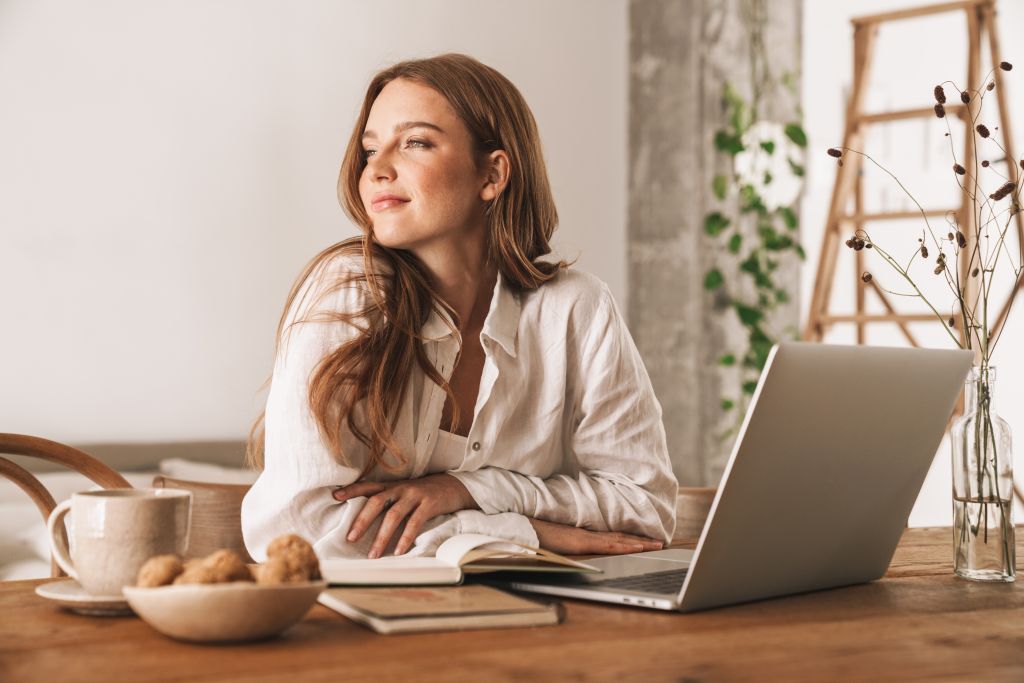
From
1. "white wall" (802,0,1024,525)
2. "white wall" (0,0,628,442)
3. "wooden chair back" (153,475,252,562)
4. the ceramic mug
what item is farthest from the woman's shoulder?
"white wall" (802,0,1024,525)

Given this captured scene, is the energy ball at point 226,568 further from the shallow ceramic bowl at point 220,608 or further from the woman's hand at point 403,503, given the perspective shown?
the woman's hand at point 403,503

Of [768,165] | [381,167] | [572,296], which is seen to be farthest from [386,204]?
[768,165]

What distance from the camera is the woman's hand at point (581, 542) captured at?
1318mm

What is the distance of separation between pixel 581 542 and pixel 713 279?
231cm

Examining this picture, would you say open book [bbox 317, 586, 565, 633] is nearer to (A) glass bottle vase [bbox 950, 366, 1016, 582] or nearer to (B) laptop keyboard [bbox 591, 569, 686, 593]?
(B) laptop keyboard [bbox 591, 569, 686, 593]

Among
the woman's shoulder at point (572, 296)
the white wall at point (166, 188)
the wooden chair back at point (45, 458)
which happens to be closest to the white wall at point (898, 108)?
the white wall at point (166, 188)

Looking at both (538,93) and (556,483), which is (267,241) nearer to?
(538,93)

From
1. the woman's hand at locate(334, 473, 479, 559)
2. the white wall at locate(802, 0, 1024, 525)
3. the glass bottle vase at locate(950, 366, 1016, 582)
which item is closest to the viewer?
the glass bottle vase at locate(950, 366, 1016, 582)

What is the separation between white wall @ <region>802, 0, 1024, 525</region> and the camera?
4648mm

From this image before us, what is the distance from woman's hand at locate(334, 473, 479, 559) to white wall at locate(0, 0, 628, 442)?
6.42 feet

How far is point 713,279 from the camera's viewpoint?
352 centimetres

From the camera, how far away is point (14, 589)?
3.05ft

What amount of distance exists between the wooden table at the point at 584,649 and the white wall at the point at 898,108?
4.03 m

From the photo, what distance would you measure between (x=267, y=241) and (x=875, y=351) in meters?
2.57
